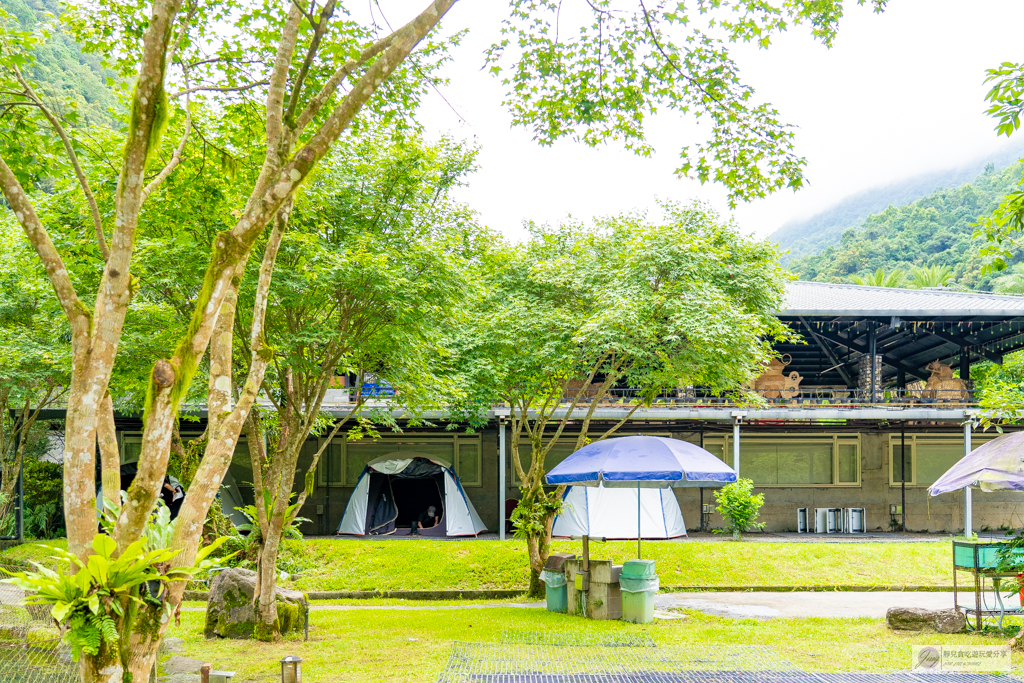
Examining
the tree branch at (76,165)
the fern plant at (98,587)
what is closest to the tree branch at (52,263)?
the tree branch at (76,165)

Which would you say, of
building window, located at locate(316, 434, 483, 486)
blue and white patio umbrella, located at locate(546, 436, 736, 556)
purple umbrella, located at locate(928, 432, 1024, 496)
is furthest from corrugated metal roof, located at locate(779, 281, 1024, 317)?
building window, located at locate(316, 434, 483, 486)

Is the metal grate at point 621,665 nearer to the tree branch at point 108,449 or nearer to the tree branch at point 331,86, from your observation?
the tree branch at point 108,449

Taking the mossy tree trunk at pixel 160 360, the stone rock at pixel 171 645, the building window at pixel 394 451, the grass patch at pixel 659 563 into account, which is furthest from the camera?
the building window at pixel 394 451

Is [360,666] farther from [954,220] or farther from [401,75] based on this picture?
[954,220]

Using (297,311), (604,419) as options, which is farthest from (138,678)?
(604,419)

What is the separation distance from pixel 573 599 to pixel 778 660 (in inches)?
124

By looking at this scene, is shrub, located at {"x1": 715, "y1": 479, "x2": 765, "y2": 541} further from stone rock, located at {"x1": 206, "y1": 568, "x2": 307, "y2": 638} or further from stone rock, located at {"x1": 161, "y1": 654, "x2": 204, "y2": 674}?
stone rock, located at {"x1": 161, "y1": 654, "x2": 204, "y2": 674}

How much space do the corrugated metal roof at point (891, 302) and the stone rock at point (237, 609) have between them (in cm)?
Result: 1059

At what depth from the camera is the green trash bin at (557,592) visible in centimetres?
942

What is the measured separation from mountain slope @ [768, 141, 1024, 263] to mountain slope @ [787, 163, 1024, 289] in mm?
34511

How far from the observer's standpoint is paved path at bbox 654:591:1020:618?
950 centimetres

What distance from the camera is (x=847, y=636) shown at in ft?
25.0

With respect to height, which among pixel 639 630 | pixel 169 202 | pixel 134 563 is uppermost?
pixel 169 202

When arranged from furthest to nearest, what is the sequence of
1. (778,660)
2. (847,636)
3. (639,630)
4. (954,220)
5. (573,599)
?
1. (954,220)
2. (573,599)
3. (639,630)
4. (847,636)
5. (778,660)
